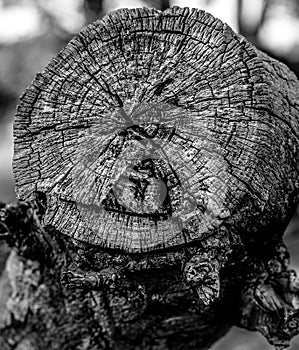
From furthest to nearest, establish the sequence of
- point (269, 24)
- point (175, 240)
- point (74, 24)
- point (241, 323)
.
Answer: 1. point (74, 24)
2. point (269, 24)
3. point (241, 323)
4. point (175, 240)

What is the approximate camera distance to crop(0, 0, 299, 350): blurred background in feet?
16.6

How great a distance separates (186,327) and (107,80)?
82 centimetres

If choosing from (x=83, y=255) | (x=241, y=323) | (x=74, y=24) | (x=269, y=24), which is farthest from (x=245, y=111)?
(x=74, y=24)

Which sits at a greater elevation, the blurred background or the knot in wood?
the blurred background

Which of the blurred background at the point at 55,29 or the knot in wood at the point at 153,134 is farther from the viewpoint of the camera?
the blurred background at the point at 55,29

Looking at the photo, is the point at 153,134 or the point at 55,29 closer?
the point at 153,134

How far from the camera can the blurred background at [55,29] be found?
16.6ft

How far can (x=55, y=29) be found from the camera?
21.6 feet

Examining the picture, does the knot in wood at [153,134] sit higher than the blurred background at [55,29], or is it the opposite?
the blurred background at [55,29]

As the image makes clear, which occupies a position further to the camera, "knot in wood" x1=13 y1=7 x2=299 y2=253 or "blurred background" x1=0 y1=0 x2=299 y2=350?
"blurred background" x1=0 y1=0 x2=299 y2=350

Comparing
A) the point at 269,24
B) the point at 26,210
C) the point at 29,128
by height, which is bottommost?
the point at 26,210

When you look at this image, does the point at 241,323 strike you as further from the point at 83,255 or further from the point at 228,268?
the point at 83,255

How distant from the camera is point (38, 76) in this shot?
4.45ft

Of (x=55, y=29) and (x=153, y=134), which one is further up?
(x=55, y=29)
